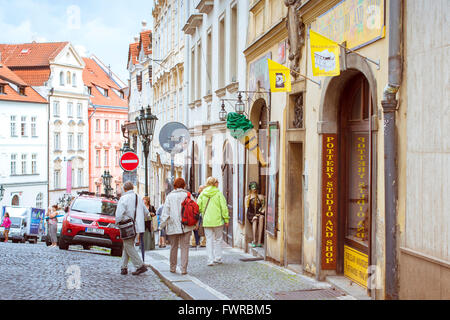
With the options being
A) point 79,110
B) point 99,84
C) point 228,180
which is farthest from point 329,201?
point 99,84

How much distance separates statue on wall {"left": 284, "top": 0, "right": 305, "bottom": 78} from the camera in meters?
12.5

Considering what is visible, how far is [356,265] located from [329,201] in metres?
1.18

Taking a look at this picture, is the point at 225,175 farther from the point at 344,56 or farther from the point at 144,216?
the point at 344,56

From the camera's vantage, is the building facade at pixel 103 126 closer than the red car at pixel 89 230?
No

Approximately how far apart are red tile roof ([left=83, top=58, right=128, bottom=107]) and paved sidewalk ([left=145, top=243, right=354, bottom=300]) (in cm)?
6140

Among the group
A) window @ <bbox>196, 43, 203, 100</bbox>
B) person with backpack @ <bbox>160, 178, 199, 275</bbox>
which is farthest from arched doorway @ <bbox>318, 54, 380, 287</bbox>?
window @ <bbox>196, 43, 203, 100</bbox>

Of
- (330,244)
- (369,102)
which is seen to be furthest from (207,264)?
(369,102)

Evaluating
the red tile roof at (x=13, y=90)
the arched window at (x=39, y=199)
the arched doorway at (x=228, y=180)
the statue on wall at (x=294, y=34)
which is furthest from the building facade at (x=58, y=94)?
the statue on wall at (x=294, y=34)

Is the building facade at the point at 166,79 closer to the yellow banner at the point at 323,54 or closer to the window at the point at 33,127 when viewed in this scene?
the window at the point at 33,127

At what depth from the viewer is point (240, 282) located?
10.8 meters

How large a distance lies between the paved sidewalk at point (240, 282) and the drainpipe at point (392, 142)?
160cm

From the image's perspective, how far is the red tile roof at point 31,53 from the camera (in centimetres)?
6488

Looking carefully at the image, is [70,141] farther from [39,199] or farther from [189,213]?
[189,213]

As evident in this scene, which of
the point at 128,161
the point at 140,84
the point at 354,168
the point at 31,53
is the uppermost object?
the point at 31,53
